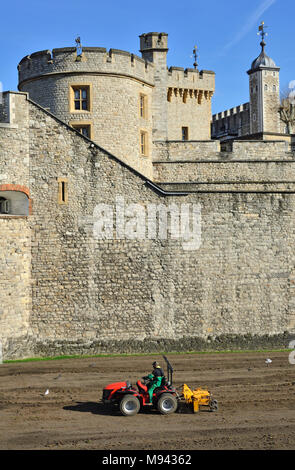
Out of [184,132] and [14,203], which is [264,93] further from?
[14,203]

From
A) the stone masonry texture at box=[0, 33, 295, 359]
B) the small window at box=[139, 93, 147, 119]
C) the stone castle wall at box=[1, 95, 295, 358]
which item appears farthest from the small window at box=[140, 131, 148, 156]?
the stone castle wall at box=[1, 95, 295, 358]

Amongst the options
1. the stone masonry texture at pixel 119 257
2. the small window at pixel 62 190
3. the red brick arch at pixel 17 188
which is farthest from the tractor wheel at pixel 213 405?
the red brick arch at pixel 17 188

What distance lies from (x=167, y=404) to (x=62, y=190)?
1054 cm

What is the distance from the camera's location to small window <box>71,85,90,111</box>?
26734 mm

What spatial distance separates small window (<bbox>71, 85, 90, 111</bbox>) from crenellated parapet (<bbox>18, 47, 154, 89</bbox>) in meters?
0.67

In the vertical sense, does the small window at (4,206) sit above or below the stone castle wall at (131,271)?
above

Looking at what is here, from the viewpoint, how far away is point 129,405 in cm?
1487

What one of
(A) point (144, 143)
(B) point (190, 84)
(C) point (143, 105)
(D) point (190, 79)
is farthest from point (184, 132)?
(A) point (144, 143)

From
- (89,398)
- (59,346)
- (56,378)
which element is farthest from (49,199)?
(89,398)

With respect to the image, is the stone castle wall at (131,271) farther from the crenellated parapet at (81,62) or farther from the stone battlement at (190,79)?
the stone battlement at (190,79)

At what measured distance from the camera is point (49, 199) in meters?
23.0

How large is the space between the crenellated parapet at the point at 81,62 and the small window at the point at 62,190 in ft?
19.8

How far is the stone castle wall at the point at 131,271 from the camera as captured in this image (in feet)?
74.7

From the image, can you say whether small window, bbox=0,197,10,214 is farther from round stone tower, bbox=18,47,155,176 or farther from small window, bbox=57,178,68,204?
round stone tower, bbox=18,47,155,176
